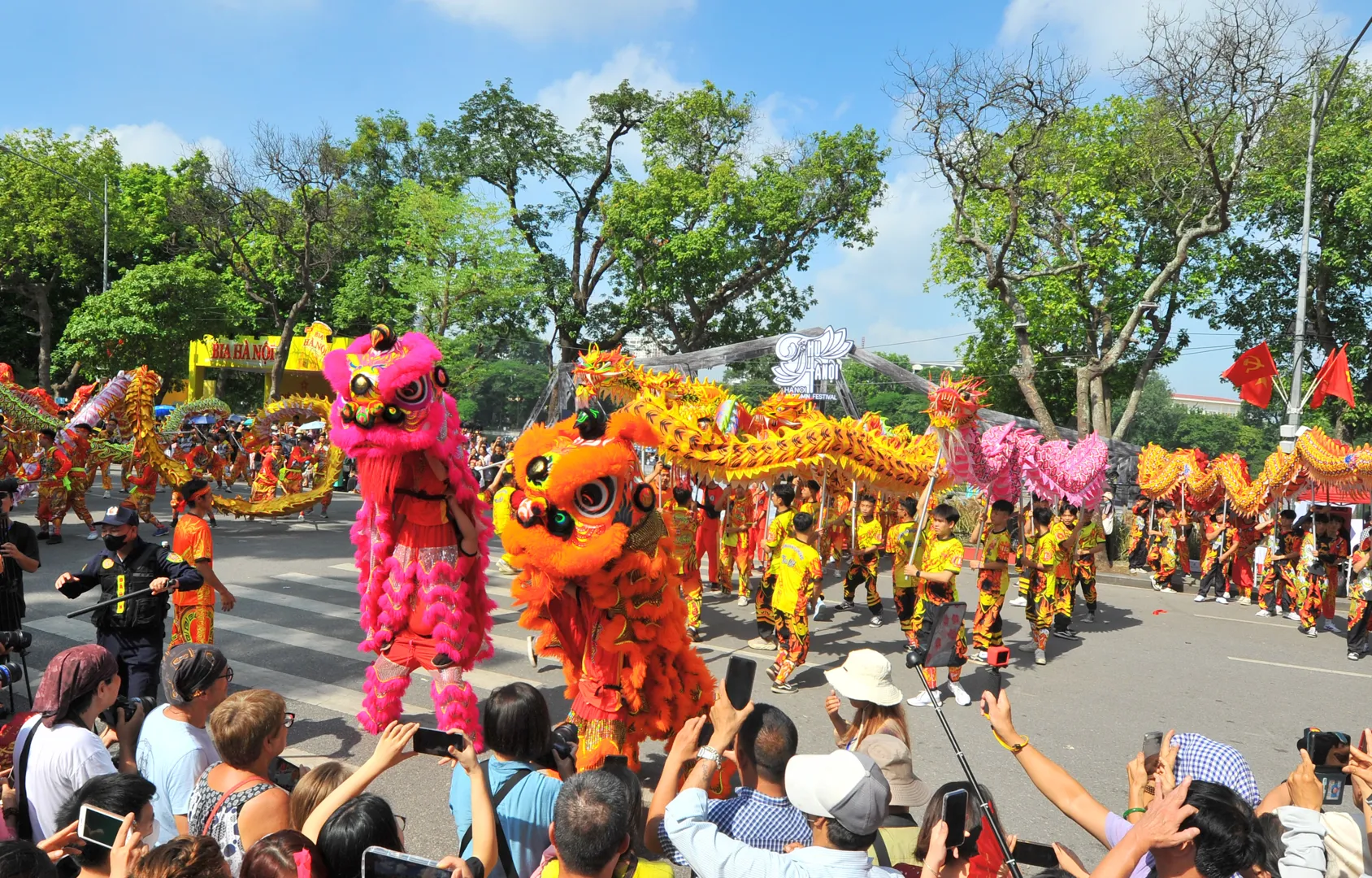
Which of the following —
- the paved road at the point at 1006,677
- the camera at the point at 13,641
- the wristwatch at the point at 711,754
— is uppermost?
the wristwatch at the point at 711,754

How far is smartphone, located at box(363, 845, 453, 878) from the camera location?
190 cm

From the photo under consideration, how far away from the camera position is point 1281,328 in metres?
20.9

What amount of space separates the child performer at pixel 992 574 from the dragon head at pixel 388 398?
4747mm

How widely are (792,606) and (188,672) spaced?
14.7 feet

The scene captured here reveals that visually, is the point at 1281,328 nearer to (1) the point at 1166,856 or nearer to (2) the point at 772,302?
(2) the point at 772,302

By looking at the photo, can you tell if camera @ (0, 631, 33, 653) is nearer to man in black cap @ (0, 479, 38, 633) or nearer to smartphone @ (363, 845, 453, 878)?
man in black cap @ (0, 479, 38, 633)

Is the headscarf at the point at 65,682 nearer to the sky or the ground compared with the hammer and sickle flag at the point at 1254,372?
nearer to the ground

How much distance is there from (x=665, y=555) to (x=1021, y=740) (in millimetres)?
1999

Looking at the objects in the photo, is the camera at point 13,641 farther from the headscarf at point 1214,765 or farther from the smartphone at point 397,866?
the headscarf at point 1214,765

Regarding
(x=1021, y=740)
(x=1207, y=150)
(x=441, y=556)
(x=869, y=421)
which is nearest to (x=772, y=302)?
(x=1207, y=150)

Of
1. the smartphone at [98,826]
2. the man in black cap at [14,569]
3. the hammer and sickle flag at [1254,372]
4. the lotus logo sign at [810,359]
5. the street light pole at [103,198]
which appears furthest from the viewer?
the street light pole at [103,198]

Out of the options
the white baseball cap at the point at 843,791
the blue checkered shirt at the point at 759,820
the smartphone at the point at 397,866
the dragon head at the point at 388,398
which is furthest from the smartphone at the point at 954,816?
the dragon head at the point at 388,398

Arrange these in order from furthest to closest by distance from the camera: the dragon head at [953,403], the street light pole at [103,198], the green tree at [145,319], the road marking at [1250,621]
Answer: the green tree at [145,319] < the street light pole at [103,198] < the road marking at [1250,621] < the dragon head at [953,403]

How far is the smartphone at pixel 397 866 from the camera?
1.90 meters
